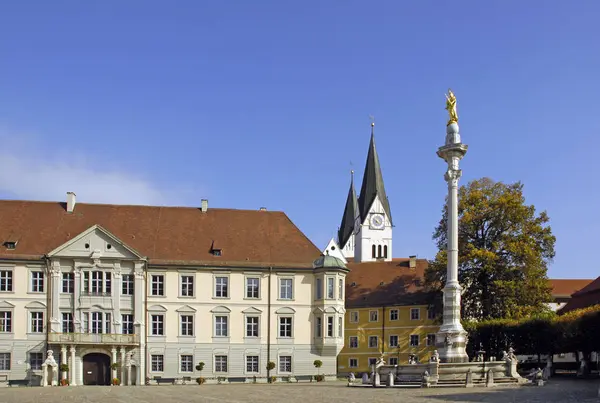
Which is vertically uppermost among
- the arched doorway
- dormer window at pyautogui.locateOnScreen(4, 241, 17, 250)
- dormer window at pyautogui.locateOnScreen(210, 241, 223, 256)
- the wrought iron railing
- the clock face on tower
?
the clock face on tower

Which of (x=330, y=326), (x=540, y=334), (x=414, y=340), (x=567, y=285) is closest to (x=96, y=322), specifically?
(x=330, y=326)

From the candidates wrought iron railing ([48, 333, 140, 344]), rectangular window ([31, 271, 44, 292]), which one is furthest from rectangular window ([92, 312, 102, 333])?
rectangular window ([31, 271, 44, 292])

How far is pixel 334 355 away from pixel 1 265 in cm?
2360

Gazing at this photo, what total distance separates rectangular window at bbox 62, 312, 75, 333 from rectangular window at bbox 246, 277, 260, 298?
39.7 feet

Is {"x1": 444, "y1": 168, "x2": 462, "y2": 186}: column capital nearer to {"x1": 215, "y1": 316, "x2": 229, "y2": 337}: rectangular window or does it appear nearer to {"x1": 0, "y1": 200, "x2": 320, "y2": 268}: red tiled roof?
{"x1": 0, "y1": 200, "x2": 320, "y2": 268}: red tiled roof

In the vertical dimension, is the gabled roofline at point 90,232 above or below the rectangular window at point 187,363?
above

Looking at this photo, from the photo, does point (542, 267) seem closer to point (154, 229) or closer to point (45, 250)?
point (154, 229)

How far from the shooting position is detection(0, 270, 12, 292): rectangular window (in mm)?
56969

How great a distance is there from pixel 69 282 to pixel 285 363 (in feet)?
52.2

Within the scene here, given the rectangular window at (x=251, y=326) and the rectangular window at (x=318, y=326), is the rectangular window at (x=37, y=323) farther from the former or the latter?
the rectangular window at (x=318, y=326)

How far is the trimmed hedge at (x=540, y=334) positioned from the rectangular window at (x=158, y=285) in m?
21.6

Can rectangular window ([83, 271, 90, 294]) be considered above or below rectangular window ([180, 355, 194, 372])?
above

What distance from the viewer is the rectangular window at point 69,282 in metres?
57.4

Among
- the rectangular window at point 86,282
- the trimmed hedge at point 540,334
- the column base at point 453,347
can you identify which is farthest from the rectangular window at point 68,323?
the trimmed hedge at point 540,334
